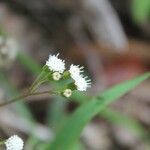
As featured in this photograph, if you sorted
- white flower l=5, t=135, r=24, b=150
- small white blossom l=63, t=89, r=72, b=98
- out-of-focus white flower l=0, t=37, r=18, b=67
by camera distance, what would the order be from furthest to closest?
out-of-focus white flower l=0, t=37, r=18, b=67 → small white blossom l=63, t=89, r=72, b=98 → white flower l=5, t=135, r=24, b=150

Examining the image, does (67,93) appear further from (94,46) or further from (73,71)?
(94,46)

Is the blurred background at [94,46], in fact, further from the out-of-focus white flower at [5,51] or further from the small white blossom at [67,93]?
the small white blossom at [67,93]

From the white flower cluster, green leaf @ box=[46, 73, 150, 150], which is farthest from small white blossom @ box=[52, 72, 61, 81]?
green leaf @ box=[46, 73, 150, 150]

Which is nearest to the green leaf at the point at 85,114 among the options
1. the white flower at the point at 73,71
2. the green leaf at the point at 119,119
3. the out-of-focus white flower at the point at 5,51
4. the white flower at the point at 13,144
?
the white flower at the point at 73,71

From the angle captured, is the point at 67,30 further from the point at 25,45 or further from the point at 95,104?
the point at 95,104

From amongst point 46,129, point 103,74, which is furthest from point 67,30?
point 46,129

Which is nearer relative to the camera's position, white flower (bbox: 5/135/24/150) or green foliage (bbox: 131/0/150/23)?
white flower (bbox: 5/135/24/150)

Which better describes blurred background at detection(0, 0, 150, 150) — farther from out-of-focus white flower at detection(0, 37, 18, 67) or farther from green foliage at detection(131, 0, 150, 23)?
out-of-focus white flower at detection(0, 37, 18, 67)
